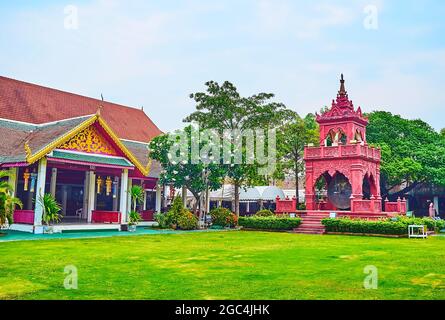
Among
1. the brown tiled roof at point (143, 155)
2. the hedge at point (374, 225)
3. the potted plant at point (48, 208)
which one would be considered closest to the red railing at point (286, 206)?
the hedge at point (374, 225)

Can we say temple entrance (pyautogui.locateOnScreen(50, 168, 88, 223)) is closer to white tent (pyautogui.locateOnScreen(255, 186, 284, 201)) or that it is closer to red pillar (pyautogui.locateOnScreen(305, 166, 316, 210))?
red pillar (pyautogui.locateOnScreen(305, 166, 316, 210))

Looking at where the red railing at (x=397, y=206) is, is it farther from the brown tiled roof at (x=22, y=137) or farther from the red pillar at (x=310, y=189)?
the brown tiled roof at (x=22, y=137)

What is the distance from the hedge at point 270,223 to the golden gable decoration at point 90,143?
7.73 metres

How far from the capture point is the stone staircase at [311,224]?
20.7 metres

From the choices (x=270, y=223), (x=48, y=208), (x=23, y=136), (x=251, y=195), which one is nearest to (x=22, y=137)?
(x=23, y=136)

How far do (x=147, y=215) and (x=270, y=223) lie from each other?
7700 millimetres

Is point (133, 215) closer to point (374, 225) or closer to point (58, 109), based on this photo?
point (58, 109)

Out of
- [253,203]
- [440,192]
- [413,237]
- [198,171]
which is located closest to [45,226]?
[198,171]

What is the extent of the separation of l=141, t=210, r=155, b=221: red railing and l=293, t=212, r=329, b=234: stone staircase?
8.84m

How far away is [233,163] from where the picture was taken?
77.0 ft

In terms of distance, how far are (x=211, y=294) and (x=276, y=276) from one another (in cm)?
189

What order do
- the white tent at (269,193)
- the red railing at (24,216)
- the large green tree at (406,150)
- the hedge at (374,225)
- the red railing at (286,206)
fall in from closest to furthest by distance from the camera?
the hedge at (374,225), the red railing at (24,216), the red railing at (286,206), the large green tree at (406,150), the white tent at (269,193)

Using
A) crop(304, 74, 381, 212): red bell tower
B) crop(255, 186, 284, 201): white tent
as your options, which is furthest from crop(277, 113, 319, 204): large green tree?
crop(304, 74, 381, 212): red bell tower
